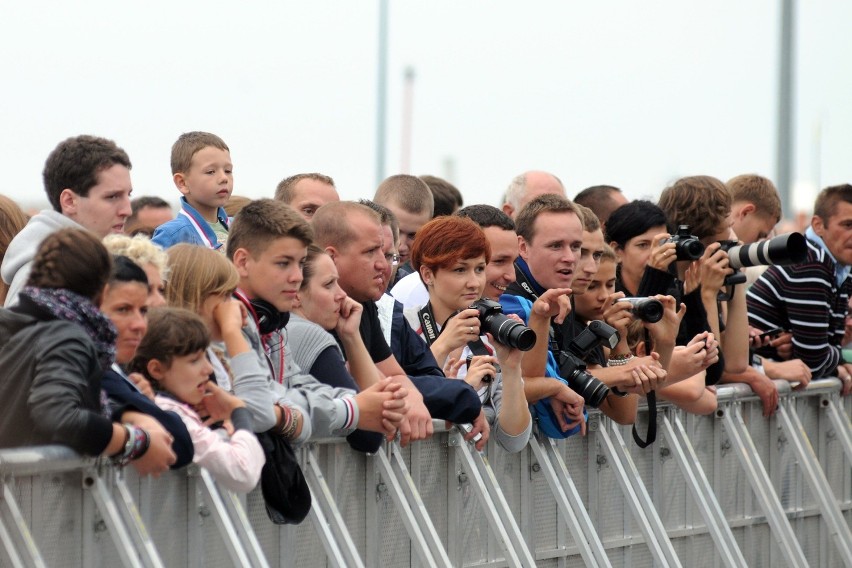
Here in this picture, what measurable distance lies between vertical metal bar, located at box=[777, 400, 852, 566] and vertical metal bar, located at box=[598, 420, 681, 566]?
141cm

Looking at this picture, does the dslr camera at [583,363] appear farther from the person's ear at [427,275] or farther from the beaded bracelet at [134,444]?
the beaded bracelet at [134,444]

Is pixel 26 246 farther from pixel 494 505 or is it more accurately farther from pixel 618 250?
pixel 618 250

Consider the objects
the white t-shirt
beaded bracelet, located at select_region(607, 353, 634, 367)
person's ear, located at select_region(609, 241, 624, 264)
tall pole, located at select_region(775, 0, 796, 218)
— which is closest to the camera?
the white t-shirt

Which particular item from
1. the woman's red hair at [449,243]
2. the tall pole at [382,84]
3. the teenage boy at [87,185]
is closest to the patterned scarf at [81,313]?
the teenage boy at [87,185]

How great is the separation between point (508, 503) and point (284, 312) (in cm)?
158

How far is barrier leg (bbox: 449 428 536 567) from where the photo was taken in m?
5.66

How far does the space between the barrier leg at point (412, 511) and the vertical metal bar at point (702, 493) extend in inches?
73.7

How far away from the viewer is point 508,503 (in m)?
6.15

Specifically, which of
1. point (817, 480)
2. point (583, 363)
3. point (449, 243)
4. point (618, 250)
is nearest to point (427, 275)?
point (449, 243)

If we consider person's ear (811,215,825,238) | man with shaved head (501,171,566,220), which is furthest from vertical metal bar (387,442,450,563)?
person's ear (811,215,825,238)

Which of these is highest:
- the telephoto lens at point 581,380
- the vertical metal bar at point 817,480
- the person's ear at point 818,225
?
the person's ear at point 818,225

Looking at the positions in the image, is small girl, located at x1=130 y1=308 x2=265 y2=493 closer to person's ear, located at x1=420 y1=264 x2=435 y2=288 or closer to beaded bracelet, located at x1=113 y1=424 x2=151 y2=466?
beaded bracelet, located at x1=113 y1=424 x2=151 y2=466

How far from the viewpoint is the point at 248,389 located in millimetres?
4645

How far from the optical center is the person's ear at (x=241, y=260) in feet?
16.7
